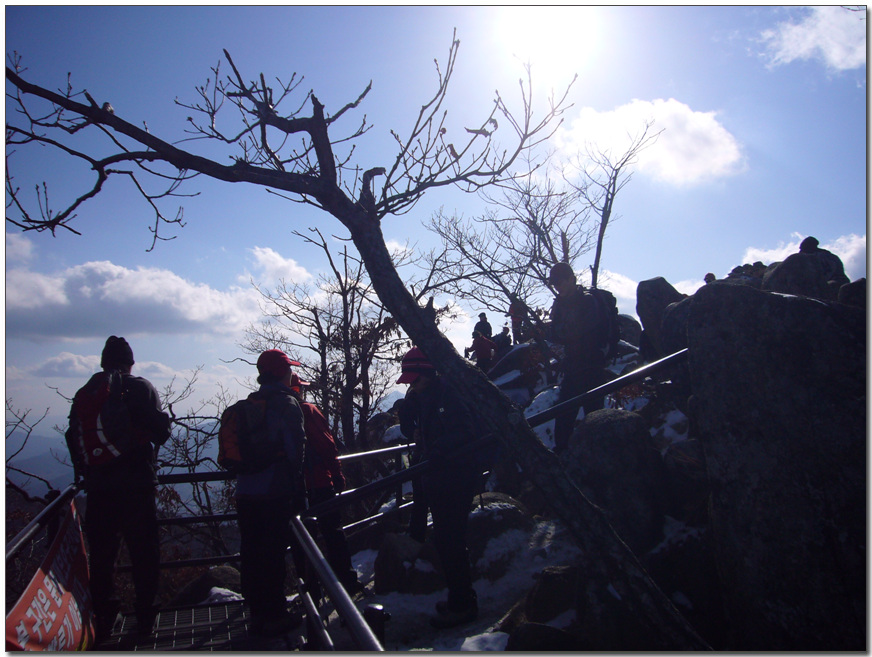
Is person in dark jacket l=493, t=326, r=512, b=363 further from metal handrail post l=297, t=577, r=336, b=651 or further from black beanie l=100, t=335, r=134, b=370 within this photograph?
metal handrail post l=297, t=577, r=336, b=651

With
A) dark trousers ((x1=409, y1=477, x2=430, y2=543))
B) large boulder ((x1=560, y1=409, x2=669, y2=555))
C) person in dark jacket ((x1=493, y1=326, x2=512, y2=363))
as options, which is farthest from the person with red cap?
person in dark jacket ((x1=493, y1=326, x2=512, y2=363))

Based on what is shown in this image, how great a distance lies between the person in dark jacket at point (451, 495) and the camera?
387 centimetres

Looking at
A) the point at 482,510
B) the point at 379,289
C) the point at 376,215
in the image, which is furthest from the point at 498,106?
the point at 482,510

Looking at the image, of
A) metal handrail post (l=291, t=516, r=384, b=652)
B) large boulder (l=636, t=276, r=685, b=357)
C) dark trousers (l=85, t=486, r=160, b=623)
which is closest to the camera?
metal handrail post (l=291, t=516, r=384, b=652)

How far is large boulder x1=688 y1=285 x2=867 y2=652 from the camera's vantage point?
2.68 m

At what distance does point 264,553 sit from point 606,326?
4046 mm

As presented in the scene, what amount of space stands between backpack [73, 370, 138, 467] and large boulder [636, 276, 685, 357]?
10140 mm

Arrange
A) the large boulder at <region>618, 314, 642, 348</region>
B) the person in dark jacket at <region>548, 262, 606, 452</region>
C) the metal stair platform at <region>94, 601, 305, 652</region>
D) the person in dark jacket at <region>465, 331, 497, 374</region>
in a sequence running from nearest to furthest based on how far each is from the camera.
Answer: the metal stair platform at <region>94, 601, 305, 652</region>, the person in dark jacket at <region>548, 262, 606, 452</region>, the person in dark jacket at <region>465, 331, 497, 374</region>, the large boulder at <region>618, 314, 642, 348</region>

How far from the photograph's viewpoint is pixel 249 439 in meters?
3.66

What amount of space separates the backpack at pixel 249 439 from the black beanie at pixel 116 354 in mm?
965

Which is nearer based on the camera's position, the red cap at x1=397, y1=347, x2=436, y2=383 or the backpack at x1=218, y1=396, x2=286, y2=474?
the backpack at x1=218, y1=396, x2=286, y2=474

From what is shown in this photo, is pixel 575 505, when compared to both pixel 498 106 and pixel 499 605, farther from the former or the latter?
pixel 498 106

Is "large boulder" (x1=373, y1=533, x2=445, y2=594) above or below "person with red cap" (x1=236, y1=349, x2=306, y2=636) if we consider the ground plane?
below

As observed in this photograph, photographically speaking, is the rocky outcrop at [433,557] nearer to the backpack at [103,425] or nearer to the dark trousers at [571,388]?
the dark trousers at [571,388]
